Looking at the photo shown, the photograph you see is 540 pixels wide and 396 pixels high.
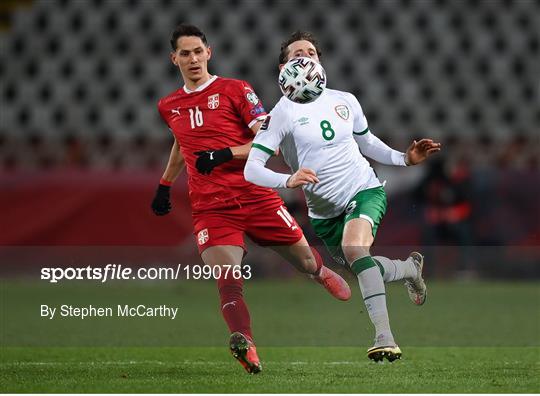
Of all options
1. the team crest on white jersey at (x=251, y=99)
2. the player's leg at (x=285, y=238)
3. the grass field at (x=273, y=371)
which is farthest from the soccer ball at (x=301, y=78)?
the grass field at (x=273, y=371)

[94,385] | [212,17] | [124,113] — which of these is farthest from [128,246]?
[94,385]

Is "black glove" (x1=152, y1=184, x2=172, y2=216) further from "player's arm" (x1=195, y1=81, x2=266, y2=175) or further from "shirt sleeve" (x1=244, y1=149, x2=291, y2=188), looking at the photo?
"shirt sleeve" (x1=244, y1=149, x2=291, y2=188)

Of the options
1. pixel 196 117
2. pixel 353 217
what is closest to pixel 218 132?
pixel 196 117

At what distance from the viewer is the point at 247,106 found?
5.03 meters

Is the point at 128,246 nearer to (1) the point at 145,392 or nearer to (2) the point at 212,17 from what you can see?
(2) the point at 212,17

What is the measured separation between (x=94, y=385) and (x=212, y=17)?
6829 mm

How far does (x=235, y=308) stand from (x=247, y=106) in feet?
2.70

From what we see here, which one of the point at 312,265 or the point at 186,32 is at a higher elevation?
the point at 186,32

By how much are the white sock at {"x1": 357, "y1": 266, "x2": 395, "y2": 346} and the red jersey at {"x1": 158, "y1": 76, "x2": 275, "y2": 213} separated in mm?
640

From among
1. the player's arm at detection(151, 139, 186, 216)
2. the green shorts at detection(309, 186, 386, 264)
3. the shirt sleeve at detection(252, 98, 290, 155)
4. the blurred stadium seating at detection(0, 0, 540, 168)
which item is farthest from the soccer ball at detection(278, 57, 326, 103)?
the blurred stadium seating at detection(0, 0, 540, 168)

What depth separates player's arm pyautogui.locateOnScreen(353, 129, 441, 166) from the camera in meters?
4.83

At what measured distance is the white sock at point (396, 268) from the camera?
4.93m

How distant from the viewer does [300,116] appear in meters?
4.77

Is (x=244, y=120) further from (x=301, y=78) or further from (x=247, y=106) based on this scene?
(x=301, y=78)
